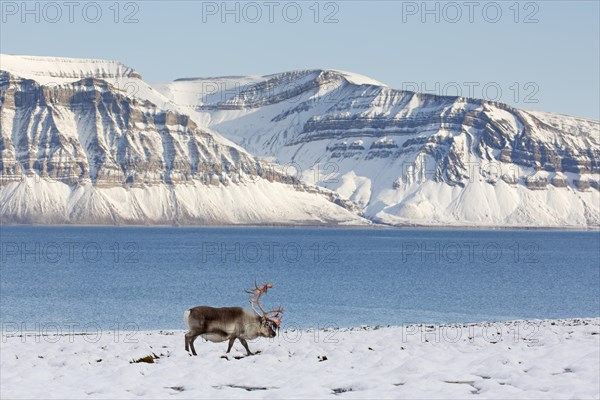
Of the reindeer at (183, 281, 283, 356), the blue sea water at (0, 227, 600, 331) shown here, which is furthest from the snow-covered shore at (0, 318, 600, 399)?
the blue sea water at (0, 227, 600, 331)

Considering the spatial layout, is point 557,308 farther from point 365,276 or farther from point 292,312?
point 365,276

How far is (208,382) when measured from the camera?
80.7 ft

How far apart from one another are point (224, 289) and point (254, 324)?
81.6 m

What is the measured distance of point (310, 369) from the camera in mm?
27000

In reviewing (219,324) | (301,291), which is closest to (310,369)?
(219,324)

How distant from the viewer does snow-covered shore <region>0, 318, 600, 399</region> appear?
23.6 m

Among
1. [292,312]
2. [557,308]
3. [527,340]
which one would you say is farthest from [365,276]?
[527,340]

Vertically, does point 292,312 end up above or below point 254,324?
below

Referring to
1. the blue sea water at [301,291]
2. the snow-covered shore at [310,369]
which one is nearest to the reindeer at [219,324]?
the snow-covered shore at [310,369]

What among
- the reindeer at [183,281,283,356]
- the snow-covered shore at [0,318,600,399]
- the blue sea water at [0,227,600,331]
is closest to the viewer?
the snow-covered shore at [0,318,600,399]

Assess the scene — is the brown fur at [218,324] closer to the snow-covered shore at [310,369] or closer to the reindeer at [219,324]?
the reindeer at [219,324]

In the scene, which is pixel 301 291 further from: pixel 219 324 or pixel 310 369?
pixel 310 369

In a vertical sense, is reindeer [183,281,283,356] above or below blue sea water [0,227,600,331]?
above

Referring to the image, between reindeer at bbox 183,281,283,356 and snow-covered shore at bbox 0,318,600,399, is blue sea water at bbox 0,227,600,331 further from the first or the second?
reindeer at bbox 183,281,283,356
